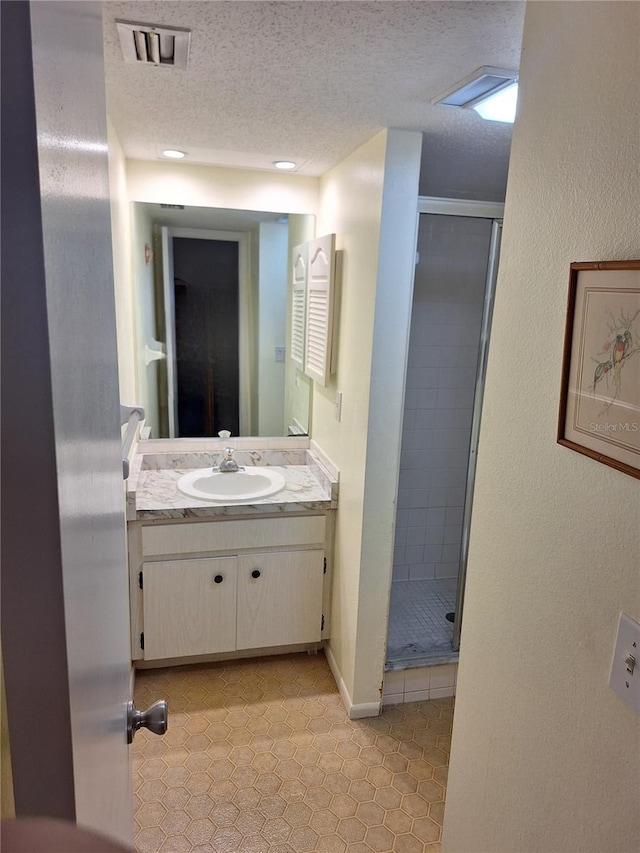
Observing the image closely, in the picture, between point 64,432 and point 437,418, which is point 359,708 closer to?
point 437,418

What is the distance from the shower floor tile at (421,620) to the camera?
99.5 inches

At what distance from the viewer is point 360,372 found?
2213 mm

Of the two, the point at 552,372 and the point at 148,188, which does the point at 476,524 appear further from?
the point at 148,188

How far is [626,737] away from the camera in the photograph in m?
0.79

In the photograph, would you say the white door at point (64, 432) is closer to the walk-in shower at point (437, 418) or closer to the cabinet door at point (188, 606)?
the cabinet door at point (188, 606)

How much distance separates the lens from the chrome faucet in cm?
280

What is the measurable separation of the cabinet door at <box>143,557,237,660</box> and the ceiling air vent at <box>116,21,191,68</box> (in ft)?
6.04

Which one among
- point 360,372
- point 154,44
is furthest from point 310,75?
point 360,372

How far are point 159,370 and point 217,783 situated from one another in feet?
5.98

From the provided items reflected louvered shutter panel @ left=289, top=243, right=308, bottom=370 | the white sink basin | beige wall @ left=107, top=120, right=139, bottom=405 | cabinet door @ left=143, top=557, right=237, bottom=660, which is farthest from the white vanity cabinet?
reflected louvered shutter panel @ left=289, top=243, right=308, bottom=370

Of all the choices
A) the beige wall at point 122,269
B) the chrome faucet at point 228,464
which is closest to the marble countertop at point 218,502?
the chrome faucet at point 228,464

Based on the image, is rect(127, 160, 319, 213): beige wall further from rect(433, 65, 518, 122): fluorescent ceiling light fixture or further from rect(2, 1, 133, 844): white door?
rect(2, 1, 133, 844): white door

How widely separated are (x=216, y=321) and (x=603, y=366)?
7.53 feet

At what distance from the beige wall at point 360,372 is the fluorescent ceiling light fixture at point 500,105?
1.04ft
